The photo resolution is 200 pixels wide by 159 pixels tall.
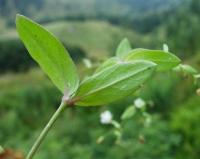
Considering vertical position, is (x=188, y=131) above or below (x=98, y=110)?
above

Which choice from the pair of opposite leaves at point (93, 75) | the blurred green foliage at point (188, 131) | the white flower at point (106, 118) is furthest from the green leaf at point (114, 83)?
the blurred green foliage at point (188, 131)

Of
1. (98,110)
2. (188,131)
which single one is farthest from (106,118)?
(98,110)

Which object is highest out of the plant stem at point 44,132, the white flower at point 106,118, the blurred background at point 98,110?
the plant stem at point 44,132

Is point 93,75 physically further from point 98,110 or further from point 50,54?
point 98,110

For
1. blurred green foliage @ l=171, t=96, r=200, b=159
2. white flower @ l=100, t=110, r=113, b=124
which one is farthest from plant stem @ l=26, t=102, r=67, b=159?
blurred green foliage @ l=171, t=96, r=200, b=159

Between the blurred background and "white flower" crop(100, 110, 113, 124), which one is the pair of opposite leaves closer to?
the blurred background

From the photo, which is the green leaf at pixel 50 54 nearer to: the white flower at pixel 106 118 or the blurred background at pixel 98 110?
the blurred background at pixel 98 110

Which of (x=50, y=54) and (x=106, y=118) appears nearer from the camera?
(x=50, y=54)

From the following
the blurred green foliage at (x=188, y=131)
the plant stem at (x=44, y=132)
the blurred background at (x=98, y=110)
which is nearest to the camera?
the plant stem at (x=44, y=132)

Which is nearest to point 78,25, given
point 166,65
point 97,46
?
point 97,46
